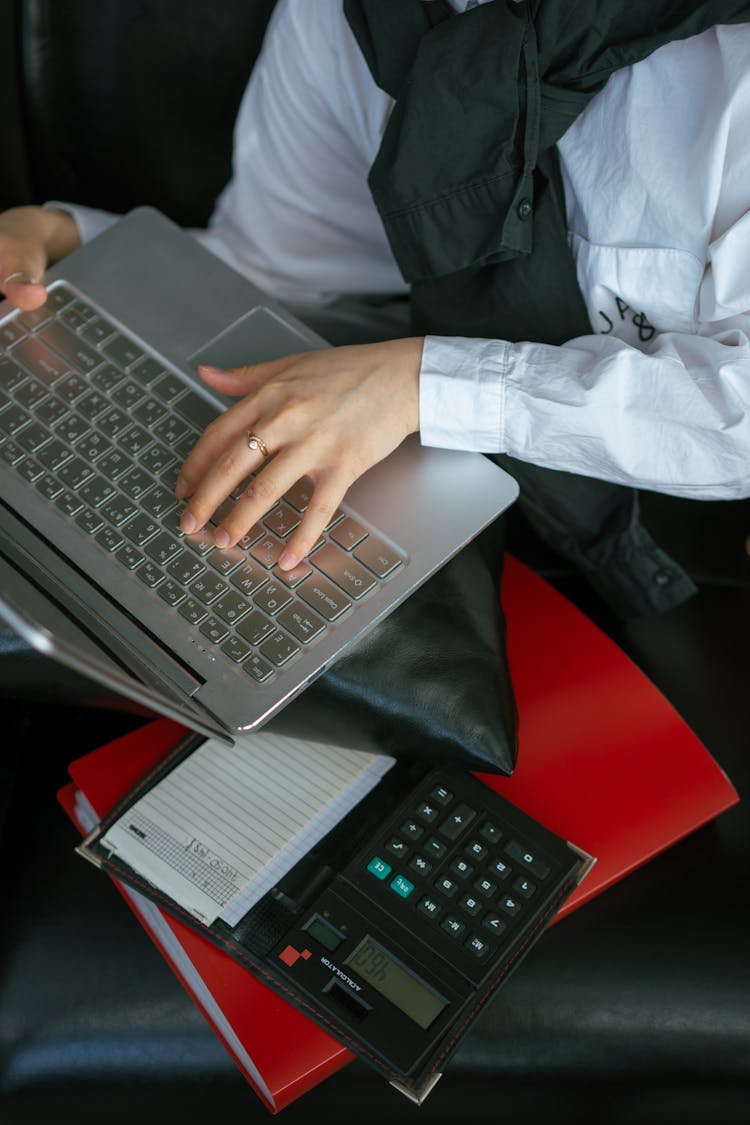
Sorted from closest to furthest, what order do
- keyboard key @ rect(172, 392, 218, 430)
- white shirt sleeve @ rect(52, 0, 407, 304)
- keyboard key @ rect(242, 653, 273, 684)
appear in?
1. keyboard key @ rect(242, 653, 273, 684)
2. keyboard key @ rect(172, 392, 218, 430)
3. white shirt sleeve @ rect(52, 0, 407, 304)

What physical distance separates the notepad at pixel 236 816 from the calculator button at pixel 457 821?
66 mm

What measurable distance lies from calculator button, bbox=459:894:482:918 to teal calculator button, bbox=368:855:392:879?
0.06 m

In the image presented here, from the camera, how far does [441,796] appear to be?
0.79 m

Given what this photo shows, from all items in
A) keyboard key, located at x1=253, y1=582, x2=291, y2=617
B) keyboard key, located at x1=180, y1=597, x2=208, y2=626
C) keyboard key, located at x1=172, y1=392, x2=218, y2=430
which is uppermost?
keyboard key, located at x1=172, y1=392, x2=218, y2=430

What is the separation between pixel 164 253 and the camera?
91 centimetres

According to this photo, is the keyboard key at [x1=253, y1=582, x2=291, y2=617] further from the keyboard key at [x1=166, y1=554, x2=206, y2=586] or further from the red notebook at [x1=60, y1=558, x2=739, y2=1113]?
the red notebook at [x1=60, y1=558, x2=739, y2=1113]

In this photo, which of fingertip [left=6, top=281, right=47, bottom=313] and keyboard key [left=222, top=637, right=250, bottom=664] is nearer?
keyboard key [left=222, top=637, right=250, bottom=664]

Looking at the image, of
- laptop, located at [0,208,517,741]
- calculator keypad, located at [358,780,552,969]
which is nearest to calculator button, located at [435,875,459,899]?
calculator keypad, located at [358,780,552,969]

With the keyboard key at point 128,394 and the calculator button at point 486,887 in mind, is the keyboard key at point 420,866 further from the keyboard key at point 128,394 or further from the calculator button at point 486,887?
the keyboard key at point 128,394

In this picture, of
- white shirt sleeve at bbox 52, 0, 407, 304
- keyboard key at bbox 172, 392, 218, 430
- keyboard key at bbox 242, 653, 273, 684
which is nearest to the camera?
Answer: keyboard key at bbox 242, 653, 273, 684

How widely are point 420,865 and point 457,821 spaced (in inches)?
1.6

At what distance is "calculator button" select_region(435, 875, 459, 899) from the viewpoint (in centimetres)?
76

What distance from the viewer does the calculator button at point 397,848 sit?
0.77 meters

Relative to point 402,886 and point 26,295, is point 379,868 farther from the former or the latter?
point 26,295
